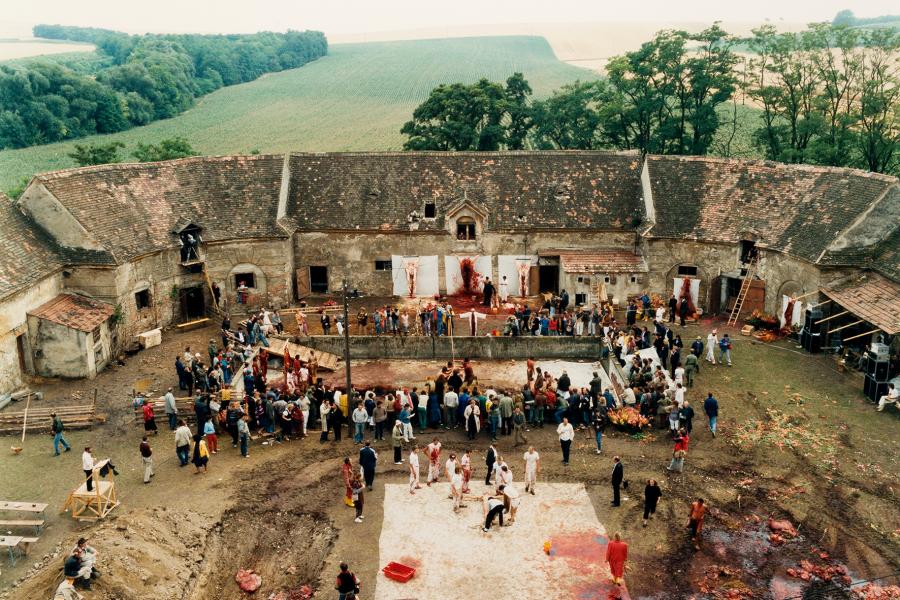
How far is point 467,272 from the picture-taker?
43.4 metres

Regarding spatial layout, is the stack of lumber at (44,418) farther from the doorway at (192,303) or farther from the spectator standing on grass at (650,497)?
the spectator standing on grass at (650,497)

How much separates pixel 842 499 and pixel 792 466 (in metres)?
2.21

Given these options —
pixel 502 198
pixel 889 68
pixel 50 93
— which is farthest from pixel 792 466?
pixel 50 93

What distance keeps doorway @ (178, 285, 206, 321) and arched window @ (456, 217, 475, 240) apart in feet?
44.7

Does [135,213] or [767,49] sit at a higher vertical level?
[767,49]

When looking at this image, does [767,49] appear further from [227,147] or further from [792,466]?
[227,147]

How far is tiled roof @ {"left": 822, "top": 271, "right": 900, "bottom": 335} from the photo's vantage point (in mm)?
32000

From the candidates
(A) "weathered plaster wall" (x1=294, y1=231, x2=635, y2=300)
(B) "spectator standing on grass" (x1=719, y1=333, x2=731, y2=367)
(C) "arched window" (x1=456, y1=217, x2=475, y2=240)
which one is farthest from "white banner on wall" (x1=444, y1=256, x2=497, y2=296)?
(B) "spectator standing on grass" (x1=719, y1=333, x2=731, y2=367)

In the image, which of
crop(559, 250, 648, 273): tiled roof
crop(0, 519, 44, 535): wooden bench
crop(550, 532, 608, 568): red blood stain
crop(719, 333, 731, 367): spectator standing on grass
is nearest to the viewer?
crop(550, 532, 608, 568): red blood stain

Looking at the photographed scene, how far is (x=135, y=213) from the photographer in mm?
38875

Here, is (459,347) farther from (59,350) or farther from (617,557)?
(59,350)

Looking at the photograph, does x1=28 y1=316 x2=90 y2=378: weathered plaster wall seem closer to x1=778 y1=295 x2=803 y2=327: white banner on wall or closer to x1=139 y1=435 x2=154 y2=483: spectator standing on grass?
x1=139 y1=435 x2=154 y2=483: spectator standing on grass

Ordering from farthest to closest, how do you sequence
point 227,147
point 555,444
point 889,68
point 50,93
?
1. point 227,147
2. point 50,93
3. point 889,68
4. point 555,444

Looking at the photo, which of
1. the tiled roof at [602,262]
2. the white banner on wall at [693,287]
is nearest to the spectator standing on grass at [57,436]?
the tiled roof at [602,262]
